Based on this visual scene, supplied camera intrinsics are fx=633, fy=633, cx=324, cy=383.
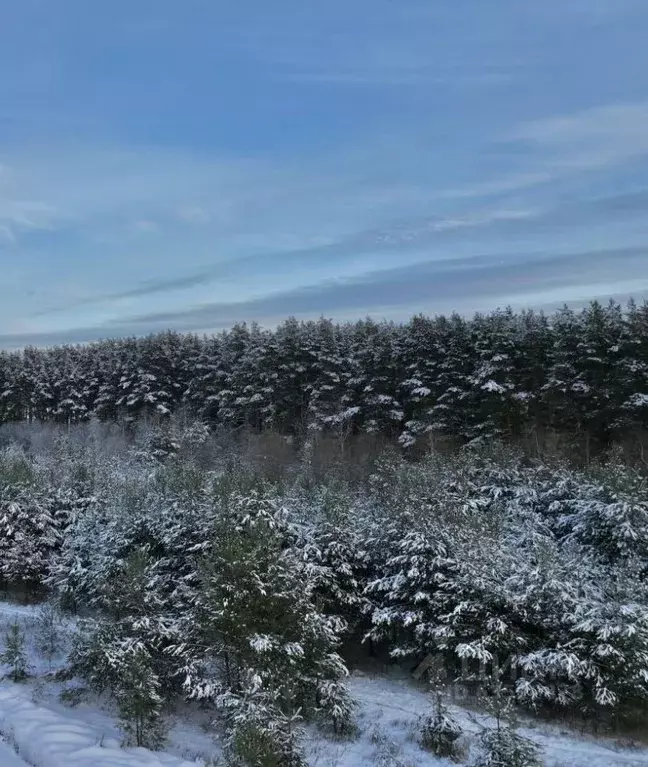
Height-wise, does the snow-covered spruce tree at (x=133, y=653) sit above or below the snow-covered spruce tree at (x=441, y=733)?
above

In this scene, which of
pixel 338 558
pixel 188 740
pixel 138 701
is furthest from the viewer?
pixel 338 558

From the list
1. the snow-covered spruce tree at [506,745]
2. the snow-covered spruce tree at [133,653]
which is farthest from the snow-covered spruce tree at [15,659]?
the snow-covered spruce tree at [506,745]

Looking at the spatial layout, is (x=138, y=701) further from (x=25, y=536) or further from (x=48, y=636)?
(x=25, y=536)

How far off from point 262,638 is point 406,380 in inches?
1199

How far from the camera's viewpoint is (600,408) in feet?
114

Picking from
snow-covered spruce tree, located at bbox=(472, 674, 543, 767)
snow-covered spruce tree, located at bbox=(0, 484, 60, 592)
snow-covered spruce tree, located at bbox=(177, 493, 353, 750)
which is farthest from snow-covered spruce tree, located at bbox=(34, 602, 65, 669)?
snow-covered spruce tree, located at bbox=(472, 674, 543, 767)

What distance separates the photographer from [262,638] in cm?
1171

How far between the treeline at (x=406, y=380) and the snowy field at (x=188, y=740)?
21.4 metres

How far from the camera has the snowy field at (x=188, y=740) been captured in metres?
10.5

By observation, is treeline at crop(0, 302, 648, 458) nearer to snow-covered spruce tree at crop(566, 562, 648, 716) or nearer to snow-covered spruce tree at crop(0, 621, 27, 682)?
snow-covered spruce tree at crop(566, 562, 648, 716)

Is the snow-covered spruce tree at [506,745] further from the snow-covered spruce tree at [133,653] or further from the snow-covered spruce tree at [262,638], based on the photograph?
the snow-covered spruce tree at [133,653]

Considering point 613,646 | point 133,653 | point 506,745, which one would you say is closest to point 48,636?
Answer: point 133,653

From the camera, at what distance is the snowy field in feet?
34.3

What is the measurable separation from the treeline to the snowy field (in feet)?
70.1
